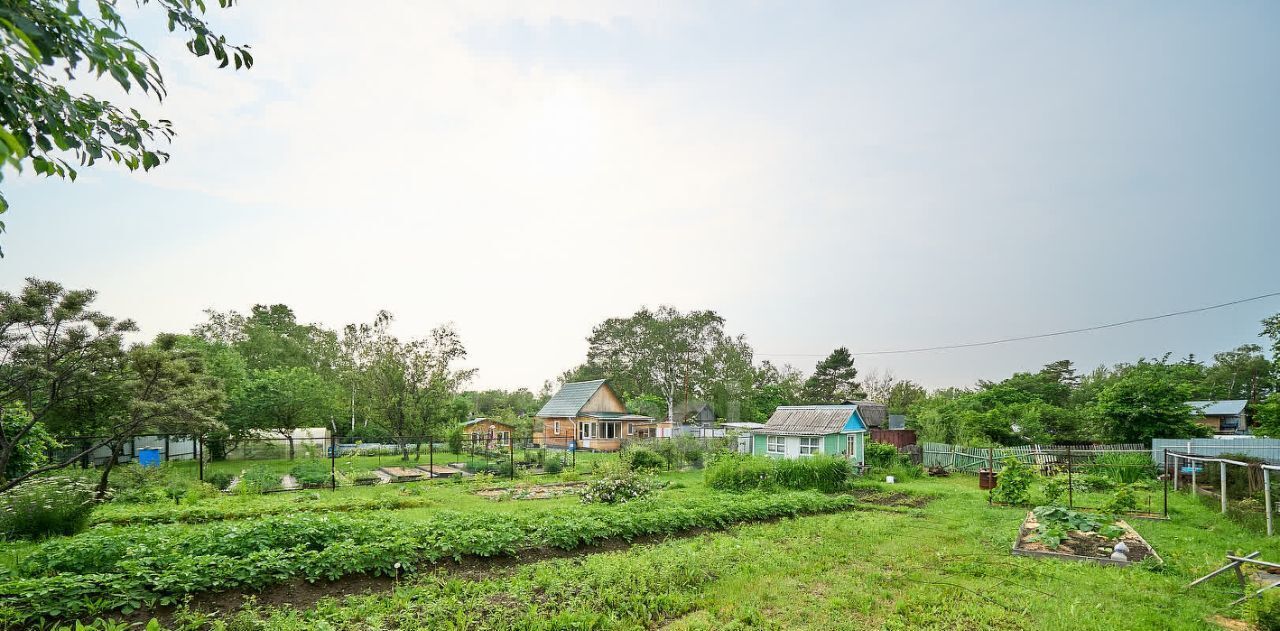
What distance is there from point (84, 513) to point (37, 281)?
4053mm

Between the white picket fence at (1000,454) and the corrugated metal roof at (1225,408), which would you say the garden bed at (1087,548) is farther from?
the corrugated metal roof at (1225,408)

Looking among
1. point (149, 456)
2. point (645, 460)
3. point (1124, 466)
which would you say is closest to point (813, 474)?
point (645, 460)

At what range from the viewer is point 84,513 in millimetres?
9023

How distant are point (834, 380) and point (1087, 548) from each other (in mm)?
52215

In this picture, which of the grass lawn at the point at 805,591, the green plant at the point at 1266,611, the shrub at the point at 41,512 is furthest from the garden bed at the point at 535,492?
the green plant at the point at 1266,611

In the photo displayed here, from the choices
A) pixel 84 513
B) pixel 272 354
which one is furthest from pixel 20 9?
pixel 272 354

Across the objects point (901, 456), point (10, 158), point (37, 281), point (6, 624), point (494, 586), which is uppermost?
point (37, 281)

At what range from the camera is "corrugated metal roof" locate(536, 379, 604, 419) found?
3741cm

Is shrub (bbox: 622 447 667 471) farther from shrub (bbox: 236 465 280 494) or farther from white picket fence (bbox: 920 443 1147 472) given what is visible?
white picket fence (bbox: 920 443 1147 472)

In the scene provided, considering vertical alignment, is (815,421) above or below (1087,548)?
above

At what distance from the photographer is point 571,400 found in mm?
38844

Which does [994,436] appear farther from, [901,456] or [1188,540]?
[1188,540]

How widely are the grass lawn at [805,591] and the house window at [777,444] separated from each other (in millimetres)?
12815

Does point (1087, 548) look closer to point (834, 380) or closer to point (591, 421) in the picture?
point (591, 421)
